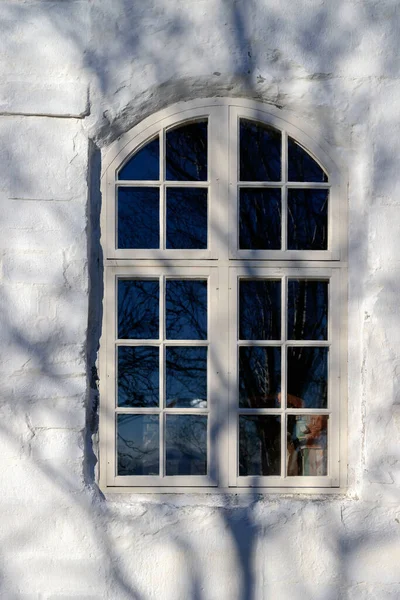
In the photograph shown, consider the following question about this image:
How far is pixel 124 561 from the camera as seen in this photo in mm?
2906

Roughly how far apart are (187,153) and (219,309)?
752mm

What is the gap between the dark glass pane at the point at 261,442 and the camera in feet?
10.1

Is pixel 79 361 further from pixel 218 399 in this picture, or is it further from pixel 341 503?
pixel 341 503

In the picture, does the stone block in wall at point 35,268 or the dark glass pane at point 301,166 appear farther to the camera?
the dark glass pane at point 301,166

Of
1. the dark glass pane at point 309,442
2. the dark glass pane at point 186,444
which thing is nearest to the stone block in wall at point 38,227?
the dark glass pane at point 186,444

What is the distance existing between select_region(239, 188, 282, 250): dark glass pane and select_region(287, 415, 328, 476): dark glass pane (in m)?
0.82

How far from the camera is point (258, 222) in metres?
3.12

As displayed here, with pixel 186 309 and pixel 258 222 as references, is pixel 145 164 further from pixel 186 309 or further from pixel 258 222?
pixel 186 309

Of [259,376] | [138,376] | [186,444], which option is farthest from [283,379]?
[138,376]

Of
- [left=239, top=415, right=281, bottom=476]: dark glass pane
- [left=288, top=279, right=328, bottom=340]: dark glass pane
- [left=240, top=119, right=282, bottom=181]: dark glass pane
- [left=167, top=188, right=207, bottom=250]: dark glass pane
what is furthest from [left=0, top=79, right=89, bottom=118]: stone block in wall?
[left=239, top=415, right=281, bottom=476]: dark glass pane

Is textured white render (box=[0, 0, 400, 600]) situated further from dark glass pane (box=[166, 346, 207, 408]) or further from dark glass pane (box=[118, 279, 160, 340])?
dark glass pane (box=[166, 346, 207, 408])

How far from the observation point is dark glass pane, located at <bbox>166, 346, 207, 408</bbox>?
10.1ft

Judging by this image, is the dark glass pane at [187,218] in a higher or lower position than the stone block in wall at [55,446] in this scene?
higher

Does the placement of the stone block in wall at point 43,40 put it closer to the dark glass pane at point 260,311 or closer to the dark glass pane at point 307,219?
the dark glass pane at point 307,219
